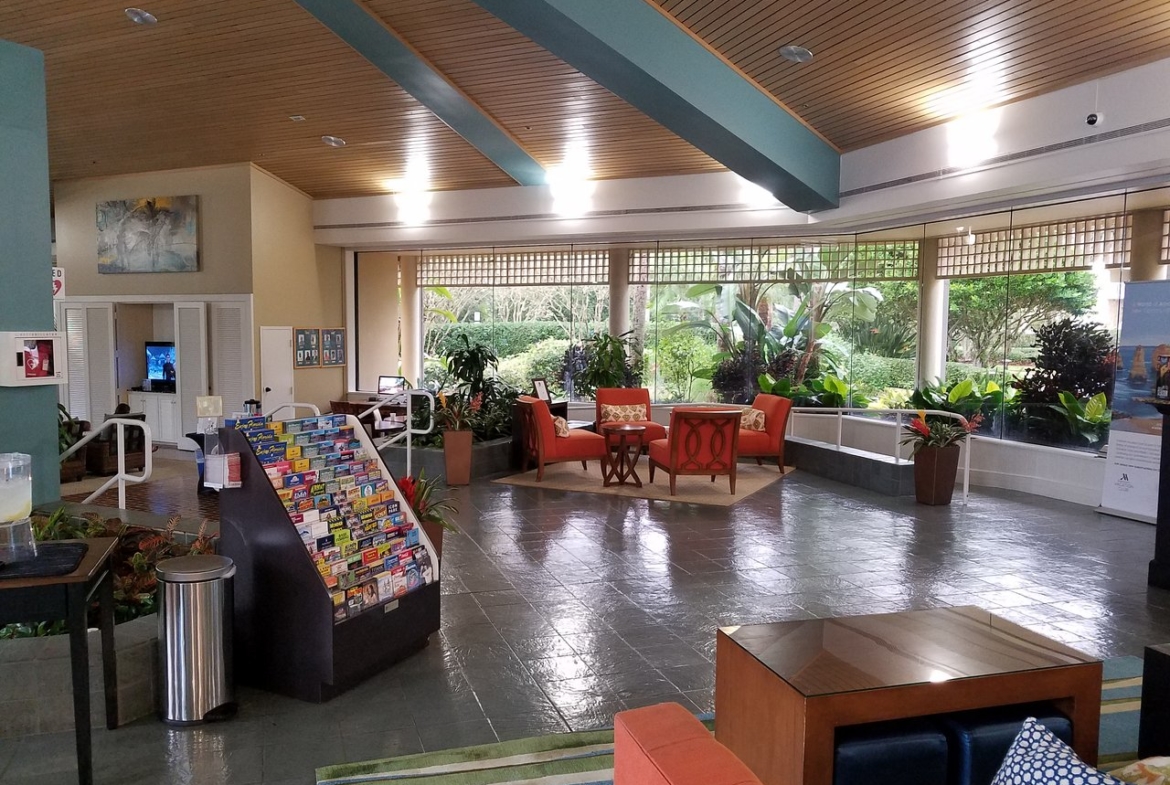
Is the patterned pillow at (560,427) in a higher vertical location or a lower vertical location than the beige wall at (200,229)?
lower

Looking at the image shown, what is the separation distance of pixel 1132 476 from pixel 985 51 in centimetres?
386

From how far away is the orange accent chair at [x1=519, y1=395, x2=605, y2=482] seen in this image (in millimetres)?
8742

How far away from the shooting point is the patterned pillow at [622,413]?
9969 mm

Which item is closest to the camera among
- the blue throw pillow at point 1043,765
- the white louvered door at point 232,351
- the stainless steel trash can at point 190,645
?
the blue throw pillow at point 1043,765

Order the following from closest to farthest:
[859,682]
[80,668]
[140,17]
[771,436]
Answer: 1. [859,682]
2. [80,668]
3. [140,17]
4. [771,436]

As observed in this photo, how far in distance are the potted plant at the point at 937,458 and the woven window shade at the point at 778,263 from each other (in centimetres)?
268

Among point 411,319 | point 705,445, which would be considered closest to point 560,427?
point 705,445

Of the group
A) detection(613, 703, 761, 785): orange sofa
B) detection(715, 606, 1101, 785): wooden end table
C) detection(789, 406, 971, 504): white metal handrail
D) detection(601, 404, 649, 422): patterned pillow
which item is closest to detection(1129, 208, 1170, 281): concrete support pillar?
detection(789, 406, 971, 504): white metal handrail

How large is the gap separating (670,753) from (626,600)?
321 centimetres

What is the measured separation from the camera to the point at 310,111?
884 cm

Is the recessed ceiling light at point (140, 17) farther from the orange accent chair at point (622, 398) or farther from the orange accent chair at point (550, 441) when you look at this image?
the orange accent chair at point (622, 398)

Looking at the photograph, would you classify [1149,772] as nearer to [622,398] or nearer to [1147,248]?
[1147,248]

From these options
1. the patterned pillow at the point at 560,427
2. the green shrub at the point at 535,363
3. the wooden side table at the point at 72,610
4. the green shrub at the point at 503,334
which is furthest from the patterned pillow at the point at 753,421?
the wooden side table at the point at 72,610

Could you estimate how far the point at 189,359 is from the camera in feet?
35.7
